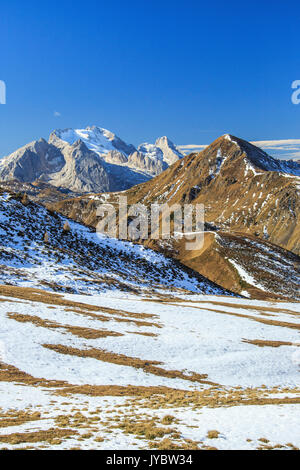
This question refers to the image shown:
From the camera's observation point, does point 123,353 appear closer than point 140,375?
No

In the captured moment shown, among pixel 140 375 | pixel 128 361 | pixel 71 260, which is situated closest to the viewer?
pixel 140 375

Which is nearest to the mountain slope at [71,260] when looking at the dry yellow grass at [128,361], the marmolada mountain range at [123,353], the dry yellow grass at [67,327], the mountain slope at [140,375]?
the marmolada mountain range at [123,353]

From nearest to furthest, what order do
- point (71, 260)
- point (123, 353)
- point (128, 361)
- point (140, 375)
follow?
point (140, 375) → point (128, 361) → point (123, 353) → point (71, 260)

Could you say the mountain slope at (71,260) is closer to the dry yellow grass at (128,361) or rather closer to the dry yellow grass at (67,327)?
the dry yellow grass at (67,327)

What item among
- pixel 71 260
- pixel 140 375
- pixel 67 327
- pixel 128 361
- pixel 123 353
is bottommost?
pixel 140 375

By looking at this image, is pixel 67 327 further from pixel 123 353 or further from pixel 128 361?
pixel 128 361

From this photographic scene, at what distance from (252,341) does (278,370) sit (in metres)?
5.93

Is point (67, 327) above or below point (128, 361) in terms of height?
above

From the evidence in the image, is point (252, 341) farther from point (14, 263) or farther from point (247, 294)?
point (247, 294)

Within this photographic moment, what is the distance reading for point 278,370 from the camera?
31188 mm

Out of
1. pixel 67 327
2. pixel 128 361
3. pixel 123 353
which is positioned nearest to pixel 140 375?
pixel 128 361

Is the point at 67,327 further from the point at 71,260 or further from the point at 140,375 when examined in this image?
the point at 71,260
